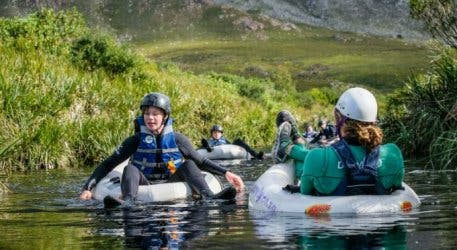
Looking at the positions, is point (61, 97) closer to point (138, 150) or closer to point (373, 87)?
point (138, 150)

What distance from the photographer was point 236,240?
778cm

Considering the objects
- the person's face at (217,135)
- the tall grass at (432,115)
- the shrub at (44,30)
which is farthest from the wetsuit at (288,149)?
the person's face at (217,135)

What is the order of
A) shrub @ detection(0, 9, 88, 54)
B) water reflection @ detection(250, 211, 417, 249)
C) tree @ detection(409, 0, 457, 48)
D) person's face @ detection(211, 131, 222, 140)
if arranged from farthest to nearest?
person's face @ detection(211, 131, 222, 140)
shrub @ detection(0, 9, 88, 54)
tree @ detection(409, 0, 457, 48)
water reflection @ detection(250, 211, 417, 249)

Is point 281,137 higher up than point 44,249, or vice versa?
point 281,137

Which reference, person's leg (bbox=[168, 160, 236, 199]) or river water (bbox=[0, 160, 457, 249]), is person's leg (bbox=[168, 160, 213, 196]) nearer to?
person's leg (bbox=[168, 160, 236, 199])

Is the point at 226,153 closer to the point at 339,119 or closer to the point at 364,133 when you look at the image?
the point at 339,119

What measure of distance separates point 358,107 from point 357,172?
77 centimetres

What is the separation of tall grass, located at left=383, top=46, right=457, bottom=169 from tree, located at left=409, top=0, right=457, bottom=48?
38 cm

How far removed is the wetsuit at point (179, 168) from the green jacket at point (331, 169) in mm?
3043

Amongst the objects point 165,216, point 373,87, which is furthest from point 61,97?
point 373,87

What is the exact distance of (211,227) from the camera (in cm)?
893

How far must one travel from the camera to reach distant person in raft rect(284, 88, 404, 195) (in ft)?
29.8

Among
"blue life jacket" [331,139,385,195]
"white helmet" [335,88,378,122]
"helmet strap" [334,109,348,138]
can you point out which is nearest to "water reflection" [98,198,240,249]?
"blue life jacket" [331,139,385,195]

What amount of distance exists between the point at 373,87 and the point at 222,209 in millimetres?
191294
